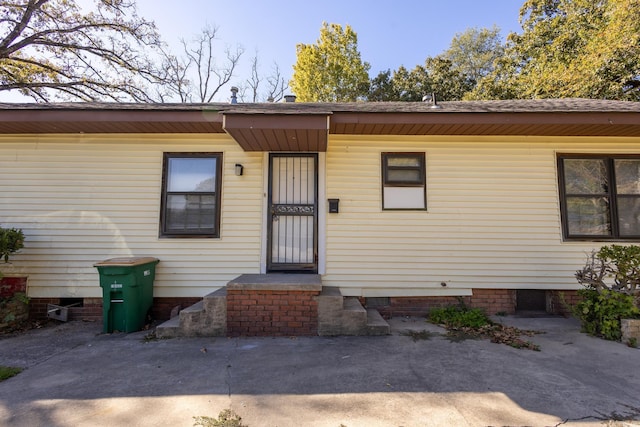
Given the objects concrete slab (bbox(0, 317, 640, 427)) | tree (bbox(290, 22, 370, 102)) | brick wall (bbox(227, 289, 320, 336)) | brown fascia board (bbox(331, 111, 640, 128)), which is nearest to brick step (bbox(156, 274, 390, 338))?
brick wall (bbox(227, 289, 320, 336))

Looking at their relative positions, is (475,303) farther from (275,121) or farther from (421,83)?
(421,83)

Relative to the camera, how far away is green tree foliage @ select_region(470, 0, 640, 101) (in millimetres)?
9984

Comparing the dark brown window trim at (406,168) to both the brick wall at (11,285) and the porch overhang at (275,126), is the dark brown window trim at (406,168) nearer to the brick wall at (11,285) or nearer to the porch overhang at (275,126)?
the porch overhang at (275,126)

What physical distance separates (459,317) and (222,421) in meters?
3.48

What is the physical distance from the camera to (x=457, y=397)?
2.33 m

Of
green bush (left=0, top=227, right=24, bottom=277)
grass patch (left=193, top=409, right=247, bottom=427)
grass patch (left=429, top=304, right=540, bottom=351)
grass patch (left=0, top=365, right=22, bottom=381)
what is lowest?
grass patch (left=0, top=365, right=22, bottom=381)

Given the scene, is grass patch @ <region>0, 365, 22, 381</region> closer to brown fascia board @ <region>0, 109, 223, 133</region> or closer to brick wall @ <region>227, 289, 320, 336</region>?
brick wall @ <region>227, 289, 320, 336</region>

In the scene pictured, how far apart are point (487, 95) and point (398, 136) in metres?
12.9

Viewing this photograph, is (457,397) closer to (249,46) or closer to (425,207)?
(425,207)

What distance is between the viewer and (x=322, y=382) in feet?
8.48

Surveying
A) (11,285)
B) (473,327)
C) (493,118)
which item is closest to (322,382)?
(473,327)

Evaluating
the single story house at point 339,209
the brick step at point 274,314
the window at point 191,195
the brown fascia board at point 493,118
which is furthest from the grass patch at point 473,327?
the window at point 191,195

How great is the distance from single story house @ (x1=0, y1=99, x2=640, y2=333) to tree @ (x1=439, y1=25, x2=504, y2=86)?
19.3 m

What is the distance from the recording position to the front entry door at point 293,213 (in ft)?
15.7
